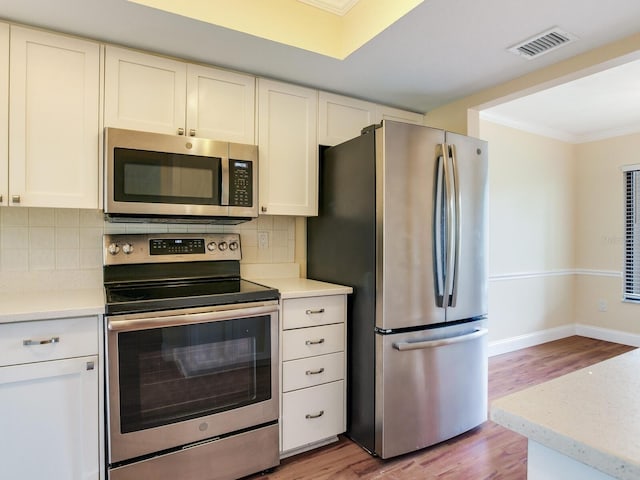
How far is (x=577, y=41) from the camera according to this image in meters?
1.91

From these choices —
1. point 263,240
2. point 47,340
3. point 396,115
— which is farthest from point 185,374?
point 396,115

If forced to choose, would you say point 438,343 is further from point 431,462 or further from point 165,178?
point 165,178

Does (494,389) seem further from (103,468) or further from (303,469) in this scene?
(103,468)

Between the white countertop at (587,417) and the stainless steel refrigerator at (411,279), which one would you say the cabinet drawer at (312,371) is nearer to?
the stainless steel refrigerator at (411,279)

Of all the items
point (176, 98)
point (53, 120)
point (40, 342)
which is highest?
point (176, 98)

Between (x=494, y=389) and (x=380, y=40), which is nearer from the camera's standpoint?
(x=380, y=40)

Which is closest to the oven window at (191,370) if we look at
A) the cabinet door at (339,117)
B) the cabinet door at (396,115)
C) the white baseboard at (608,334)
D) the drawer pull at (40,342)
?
the drawer pull at (40,342)

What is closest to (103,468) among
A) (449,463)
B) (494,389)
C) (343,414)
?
(343,414)

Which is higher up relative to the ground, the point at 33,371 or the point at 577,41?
the point at 577,41

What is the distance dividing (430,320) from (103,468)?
1741 millimetres

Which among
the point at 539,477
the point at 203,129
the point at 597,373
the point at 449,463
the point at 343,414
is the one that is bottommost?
the point at 449,463

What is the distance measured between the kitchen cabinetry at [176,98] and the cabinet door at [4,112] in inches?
15.7

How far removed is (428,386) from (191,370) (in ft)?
4.26

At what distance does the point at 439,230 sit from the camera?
2.14 m
